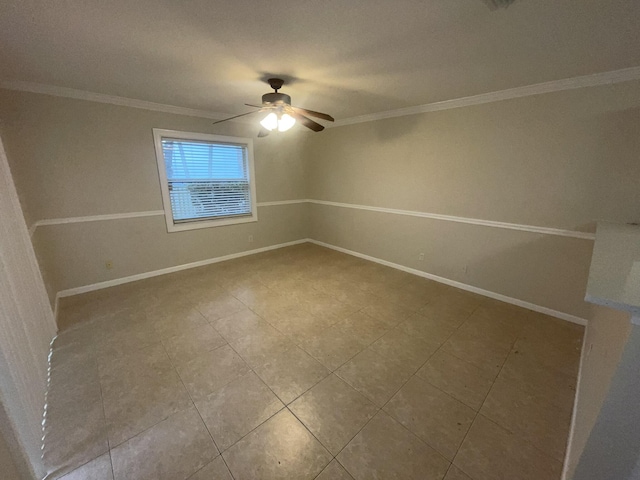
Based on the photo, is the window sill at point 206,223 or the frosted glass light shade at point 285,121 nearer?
the frosted glass light shade at point 285,121

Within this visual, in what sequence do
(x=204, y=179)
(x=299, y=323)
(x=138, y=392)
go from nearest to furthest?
(x=138, y=392) < (x=299, y=323) < (x=204, y=179)

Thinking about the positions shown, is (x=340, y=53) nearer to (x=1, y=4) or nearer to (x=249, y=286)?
(x=1, y=4)

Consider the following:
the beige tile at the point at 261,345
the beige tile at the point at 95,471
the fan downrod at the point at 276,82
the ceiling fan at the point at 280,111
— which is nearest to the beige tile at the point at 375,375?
the beige tile at the point at 261,345

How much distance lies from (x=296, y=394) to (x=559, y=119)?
11.2 feet

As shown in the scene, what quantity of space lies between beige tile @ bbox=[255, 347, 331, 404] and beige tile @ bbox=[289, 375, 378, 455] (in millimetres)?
65

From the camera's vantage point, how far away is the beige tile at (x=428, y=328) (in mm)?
2260

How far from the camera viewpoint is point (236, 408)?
1572 mm

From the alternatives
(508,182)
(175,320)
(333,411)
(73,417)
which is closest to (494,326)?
(508,182)

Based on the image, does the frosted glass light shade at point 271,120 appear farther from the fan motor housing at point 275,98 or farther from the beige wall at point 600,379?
the beige wall at point 600,379

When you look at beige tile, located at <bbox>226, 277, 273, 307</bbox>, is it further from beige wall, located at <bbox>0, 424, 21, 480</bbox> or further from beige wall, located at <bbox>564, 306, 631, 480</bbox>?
beige wall, located at <bbox>564, 306, 631, 480</bbox>

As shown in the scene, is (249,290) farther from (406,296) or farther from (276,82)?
(276,82)

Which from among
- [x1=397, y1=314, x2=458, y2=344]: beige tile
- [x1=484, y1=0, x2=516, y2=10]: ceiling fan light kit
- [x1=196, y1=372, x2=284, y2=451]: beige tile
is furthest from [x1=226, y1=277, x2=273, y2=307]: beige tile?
[x1=484, y1=0, x2=516, y2=10]: ceiling fan light kit

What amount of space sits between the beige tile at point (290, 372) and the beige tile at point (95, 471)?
892 mm

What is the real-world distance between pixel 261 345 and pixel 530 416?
6.57 ft
